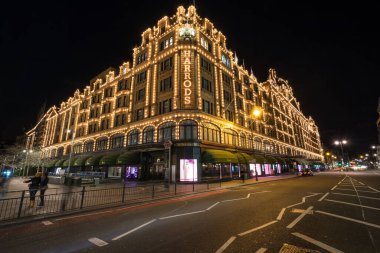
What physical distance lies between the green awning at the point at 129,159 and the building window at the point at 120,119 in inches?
347

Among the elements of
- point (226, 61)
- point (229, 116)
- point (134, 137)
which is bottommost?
point (134, 137)

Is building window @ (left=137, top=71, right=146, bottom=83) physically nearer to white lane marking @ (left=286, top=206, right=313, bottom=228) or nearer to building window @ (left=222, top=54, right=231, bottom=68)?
building window @ (left=222, top=54, right=231, bottom=68)

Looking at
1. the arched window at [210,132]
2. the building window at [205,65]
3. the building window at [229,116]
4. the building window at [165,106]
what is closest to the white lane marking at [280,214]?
the arched window at [210,132]

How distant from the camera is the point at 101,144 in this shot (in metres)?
38.5

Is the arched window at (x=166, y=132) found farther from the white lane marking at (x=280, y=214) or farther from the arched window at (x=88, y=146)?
the arched window at (x=88, y=146)

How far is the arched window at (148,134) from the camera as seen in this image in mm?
29641

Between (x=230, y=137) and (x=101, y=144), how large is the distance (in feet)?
84.8

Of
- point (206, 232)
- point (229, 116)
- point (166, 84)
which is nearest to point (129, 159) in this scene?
point (166, 84)

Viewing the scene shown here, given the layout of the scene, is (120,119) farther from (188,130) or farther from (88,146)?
(188,130)

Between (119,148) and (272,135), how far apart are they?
121ft

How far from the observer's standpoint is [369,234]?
19.0ft

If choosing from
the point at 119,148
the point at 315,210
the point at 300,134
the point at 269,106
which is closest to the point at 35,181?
the point at 315,210

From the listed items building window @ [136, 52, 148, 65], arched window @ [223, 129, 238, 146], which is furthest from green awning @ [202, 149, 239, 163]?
building window @ [136, 52, 148, 65]

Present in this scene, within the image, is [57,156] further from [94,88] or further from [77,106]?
[94,88]
